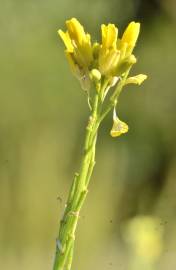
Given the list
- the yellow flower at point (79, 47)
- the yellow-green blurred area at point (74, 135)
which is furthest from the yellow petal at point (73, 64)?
Answer: the yellow-green blurred area at point (74, 135)

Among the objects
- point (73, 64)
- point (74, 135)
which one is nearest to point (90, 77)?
point (73, 64)

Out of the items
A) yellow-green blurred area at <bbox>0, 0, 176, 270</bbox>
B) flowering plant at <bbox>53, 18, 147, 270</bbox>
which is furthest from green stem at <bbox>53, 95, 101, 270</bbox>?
yellow-green blurred area at <bbox>0, 0, 176, 270</bbox>

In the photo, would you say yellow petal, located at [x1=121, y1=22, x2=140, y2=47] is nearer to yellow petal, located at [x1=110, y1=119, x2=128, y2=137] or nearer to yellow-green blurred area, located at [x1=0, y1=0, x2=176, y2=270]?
yellow petal, located at [x1=110, y1=119, x2=128, y2=137]

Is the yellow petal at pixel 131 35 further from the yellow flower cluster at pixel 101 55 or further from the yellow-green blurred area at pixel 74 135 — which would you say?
the yellow-green blurred area at pixel 74 135

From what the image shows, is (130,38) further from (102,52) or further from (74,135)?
(74,135)

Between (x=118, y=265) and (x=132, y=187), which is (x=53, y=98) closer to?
(x=132, y=187)

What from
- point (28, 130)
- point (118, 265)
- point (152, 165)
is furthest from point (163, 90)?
point (118, 265)
